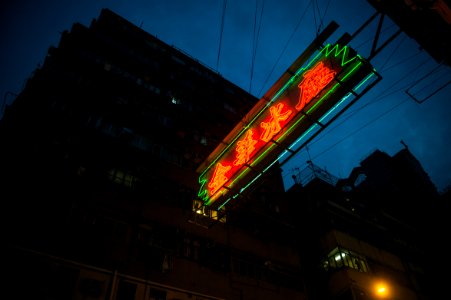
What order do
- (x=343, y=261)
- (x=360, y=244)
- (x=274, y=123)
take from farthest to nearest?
(x=360, y=244)
(x=343, y=261)
(x=274, y=123)

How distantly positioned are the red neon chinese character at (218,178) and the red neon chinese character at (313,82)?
3.57m

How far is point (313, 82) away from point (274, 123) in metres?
1.59

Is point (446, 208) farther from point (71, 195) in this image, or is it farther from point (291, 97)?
point (71, 195)

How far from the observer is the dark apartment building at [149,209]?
1202 centimetres

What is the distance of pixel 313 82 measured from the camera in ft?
27.8

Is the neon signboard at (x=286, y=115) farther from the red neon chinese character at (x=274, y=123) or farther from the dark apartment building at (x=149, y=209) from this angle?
the dark apartment building at (x=149, y=209)

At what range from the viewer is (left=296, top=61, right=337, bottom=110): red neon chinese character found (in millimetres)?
8094

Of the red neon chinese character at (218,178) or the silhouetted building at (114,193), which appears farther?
the silhouetted building at (114,193)

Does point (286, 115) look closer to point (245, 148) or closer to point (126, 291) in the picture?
point (245, 148)

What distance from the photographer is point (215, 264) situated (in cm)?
1562

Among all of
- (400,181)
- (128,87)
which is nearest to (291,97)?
(128,87)

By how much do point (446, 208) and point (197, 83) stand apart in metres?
28.9

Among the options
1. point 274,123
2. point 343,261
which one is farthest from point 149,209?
point 343,261

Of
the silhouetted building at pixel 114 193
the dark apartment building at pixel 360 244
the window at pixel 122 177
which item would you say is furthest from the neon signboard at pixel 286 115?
the dark apartment building at pixel 360 244
